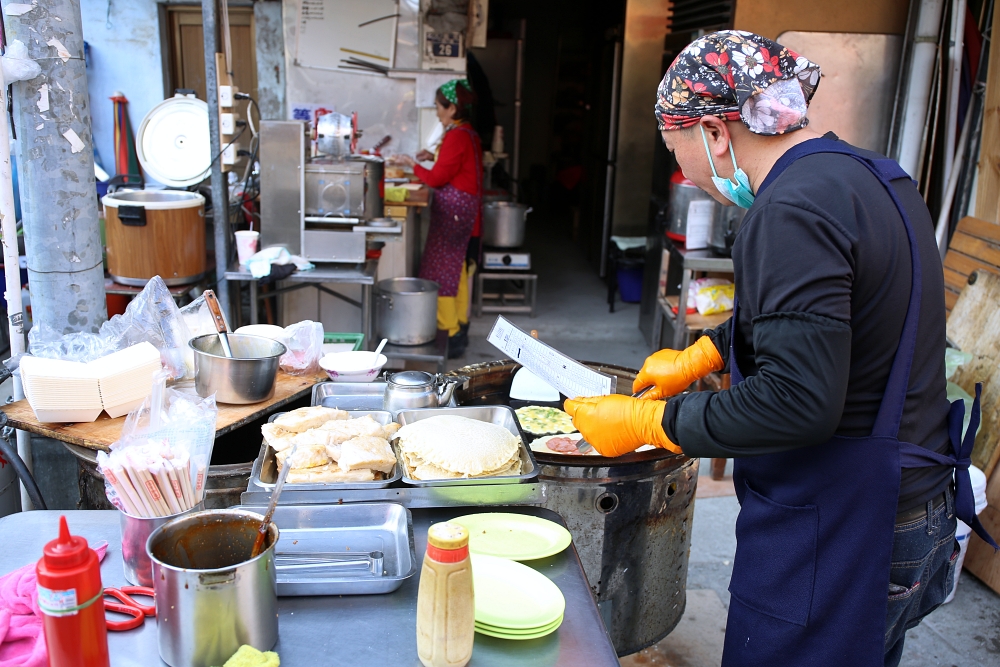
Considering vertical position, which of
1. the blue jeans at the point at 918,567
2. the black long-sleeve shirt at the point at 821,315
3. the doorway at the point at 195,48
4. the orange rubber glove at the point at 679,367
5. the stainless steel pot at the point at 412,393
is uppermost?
the doorway at the point at 195,48

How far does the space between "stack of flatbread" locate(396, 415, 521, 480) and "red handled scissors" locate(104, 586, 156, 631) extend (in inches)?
26.1

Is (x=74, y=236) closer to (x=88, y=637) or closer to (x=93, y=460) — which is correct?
(x=93, y=460)

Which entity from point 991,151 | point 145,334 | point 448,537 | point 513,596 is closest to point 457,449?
point 513,596

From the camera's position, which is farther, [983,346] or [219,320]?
[983,346]

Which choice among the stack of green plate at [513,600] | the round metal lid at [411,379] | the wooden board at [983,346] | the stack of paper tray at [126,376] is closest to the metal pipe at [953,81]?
the wooden board at [983,346]

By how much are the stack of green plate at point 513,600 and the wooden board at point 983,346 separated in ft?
10.2

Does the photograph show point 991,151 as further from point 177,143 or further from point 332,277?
point 177,143

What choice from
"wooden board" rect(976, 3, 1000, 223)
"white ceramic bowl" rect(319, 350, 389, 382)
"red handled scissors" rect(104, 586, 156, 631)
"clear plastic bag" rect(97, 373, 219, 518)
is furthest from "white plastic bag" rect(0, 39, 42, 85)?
"wooden board" rect(976, 3, 1000, 223)

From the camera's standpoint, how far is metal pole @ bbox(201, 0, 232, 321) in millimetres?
4277

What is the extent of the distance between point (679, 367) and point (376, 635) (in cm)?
129

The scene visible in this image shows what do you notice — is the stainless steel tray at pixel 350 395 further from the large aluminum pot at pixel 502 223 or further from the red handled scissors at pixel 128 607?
the large aluminum pot at pixel 502 223

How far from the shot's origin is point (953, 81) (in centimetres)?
539

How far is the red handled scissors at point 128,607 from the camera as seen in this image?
5.05ft

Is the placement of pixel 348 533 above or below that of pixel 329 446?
below
